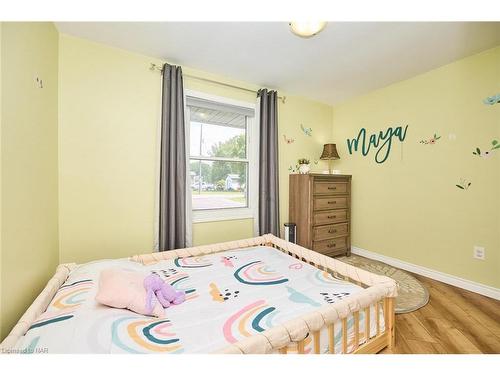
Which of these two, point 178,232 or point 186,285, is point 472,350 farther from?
point 178,232

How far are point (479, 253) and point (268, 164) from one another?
2.32 m

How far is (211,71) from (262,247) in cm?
202

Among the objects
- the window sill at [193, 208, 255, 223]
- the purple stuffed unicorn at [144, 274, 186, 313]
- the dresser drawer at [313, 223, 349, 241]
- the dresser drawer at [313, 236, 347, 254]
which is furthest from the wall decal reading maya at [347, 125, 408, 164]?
the purple stuffed unicorn at [144, 274, 186, 313]

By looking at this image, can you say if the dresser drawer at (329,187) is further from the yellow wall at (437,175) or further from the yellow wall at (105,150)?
the yellow wall at (105,150)

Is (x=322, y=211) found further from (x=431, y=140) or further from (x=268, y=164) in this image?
(x=431, y=140)

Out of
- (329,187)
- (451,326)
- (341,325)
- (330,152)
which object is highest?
(330,152)

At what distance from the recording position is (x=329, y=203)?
9.72ft

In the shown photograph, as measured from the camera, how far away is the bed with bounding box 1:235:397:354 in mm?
830

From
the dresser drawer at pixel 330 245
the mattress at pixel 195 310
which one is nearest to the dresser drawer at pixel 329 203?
the dresser drawer at pixel 330 245

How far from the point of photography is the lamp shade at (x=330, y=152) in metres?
3.21

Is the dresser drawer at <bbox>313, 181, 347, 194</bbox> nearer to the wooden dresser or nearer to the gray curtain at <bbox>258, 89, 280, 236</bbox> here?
the wooden dresser

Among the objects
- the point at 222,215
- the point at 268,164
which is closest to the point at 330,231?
the point at 268,164

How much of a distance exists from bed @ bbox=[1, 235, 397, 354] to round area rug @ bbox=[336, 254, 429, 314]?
0.86m

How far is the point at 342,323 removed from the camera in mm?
1039
